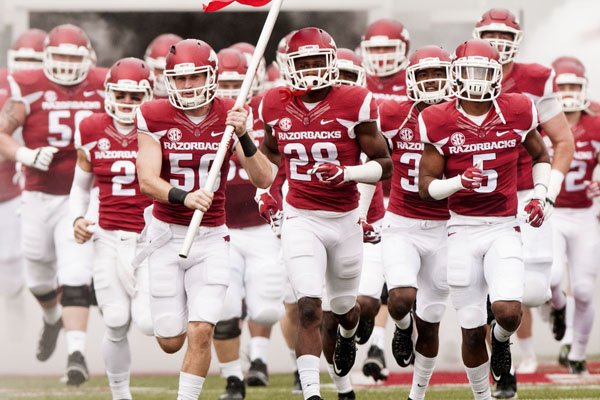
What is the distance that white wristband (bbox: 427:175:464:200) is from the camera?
304 inches

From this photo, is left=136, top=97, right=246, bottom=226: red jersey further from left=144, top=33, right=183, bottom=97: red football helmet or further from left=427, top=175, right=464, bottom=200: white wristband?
left=144, top=33, right=183, bottom=97: red football helmet

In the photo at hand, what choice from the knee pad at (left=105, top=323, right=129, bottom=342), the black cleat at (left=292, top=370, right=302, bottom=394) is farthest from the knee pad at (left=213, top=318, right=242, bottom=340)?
the knee pad at (left=105, top=323, right=129, bottom=342)

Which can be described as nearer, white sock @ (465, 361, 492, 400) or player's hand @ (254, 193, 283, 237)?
white sock @ (465, 361, 492, 400)

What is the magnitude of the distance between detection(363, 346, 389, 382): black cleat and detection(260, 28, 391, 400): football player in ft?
4.74

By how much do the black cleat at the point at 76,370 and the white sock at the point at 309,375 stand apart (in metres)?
2.24

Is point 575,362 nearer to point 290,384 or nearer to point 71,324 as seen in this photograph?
point 290,384

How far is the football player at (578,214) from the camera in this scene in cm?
1089

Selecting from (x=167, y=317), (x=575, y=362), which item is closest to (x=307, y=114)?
(x=167, y=317)

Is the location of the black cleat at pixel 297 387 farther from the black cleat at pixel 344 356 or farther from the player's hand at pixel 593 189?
the player's hand at pixel 593 189

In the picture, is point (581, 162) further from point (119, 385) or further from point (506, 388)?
point (119, 385)

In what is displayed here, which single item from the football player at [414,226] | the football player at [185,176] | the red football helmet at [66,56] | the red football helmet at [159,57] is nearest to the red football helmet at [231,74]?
the red football helmet at [159,57]

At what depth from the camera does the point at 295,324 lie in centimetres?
1073

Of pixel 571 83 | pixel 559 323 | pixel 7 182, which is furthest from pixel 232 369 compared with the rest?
pixel 7 182

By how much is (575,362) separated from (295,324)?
71.0 inches
